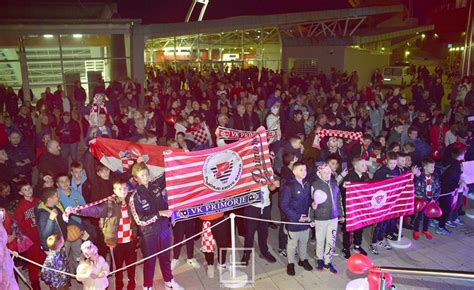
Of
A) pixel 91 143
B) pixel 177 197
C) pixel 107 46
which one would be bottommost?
pixel 177 197

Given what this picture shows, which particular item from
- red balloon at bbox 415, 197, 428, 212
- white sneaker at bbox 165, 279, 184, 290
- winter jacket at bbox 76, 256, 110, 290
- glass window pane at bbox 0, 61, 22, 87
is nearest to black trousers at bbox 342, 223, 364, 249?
red balloon at bbox 415, 197, 428, 212

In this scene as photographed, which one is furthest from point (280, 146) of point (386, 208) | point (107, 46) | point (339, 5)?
point (339, 5)

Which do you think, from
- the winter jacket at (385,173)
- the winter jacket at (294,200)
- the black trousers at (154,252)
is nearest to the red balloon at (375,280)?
the winter jacket at (294,200)

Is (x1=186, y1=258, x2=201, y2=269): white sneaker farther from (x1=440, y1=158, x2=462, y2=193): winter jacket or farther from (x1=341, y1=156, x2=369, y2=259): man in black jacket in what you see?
(x1=440, y1=158, x2=462, y2=193): winter jacket

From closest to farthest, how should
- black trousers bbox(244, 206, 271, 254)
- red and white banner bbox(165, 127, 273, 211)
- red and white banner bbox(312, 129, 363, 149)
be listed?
red and white banner bbox(165, 127, 273, 211) → black trousers bbox(244, 206, 271, 254) → red and white banner bbox(312, 129, 363, 149)

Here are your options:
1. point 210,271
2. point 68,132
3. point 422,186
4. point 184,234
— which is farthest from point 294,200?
point 68,132

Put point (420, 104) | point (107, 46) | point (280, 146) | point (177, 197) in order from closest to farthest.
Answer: point (177, 197), point (280, 146), point (420, 104), point (107, 46)

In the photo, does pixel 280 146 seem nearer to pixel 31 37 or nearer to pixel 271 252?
pixel 271 252

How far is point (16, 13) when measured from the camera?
23.3m

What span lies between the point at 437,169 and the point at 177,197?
5.77 meters

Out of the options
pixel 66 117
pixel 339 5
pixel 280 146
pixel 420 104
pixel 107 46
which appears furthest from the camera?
pixel 339 5

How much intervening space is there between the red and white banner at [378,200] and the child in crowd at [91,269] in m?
4.03

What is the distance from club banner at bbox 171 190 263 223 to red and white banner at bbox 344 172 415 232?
163 cm

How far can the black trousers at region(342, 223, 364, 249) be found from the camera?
7.88 m
